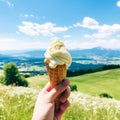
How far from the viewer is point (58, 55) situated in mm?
2947

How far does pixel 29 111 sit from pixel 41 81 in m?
79.3

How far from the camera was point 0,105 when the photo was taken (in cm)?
709

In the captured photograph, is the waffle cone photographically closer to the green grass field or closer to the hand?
the hand

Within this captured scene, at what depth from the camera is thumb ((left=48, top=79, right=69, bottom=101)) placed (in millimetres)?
2699

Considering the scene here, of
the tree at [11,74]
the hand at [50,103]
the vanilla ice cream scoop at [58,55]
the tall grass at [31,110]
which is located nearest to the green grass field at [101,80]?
the tree at [11,74]

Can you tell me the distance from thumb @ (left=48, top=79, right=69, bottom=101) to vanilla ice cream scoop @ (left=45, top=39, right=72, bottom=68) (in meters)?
0.22

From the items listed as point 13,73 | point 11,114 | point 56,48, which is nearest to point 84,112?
point 11,114

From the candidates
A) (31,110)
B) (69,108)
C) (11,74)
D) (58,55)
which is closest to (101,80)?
(11,74)

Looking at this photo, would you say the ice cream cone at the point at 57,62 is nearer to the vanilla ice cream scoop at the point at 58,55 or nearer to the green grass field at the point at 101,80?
the vanilla ice cream scoop at the point at 58,55

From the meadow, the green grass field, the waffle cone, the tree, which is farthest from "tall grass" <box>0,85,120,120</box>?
the tree

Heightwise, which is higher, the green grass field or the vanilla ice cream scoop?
the vanilla ice cream scoop

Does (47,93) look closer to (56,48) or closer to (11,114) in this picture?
(56,48)

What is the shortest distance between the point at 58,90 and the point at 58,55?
14.7 inches

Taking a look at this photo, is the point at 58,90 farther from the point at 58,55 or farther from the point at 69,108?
the point at 69,108
